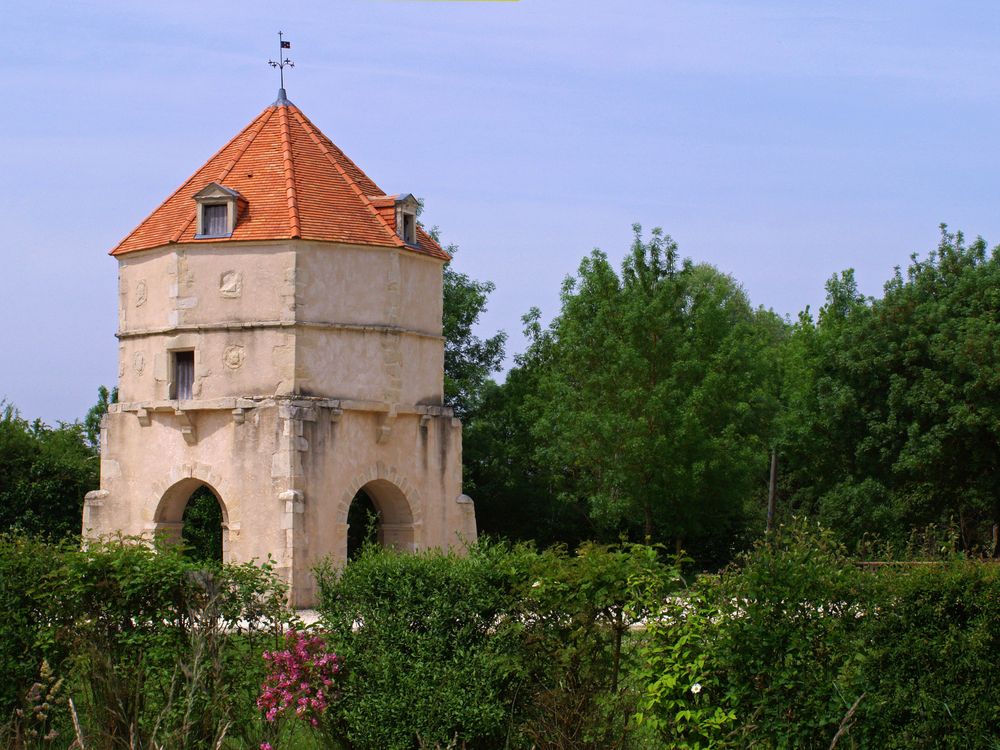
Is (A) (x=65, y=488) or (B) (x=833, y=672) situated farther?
(A) (x=65, y=488)

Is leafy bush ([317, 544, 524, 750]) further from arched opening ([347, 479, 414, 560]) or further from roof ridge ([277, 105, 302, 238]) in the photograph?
arched opening ([347, 479, 414, 560])

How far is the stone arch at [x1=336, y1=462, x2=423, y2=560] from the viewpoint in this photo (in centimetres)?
2675

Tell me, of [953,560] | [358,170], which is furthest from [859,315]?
[953,560]

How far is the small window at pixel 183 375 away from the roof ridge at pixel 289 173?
129 inches

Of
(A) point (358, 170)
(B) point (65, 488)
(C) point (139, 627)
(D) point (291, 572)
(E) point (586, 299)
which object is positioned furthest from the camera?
(E) point (586, 299)

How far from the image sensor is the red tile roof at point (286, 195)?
1038 inches

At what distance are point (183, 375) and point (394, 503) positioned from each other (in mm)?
4971

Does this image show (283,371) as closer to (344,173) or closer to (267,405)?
(267,405)

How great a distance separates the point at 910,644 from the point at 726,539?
30.0m

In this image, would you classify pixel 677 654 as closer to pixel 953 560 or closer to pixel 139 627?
pixel 953 560

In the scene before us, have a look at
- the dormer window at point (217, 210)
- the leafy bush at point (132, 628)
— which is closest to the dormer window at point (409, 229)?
the dormer window at point (217, 210)

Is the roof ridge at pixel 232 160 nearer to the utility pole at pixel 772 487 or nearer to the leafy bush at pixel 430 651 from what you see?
the leafy bush at pixel 430 651

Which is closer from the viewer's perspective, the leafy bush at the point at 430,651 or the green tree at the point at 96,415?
the leafy bush at the point at 430,651

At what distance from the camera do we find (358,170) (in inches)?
1166
